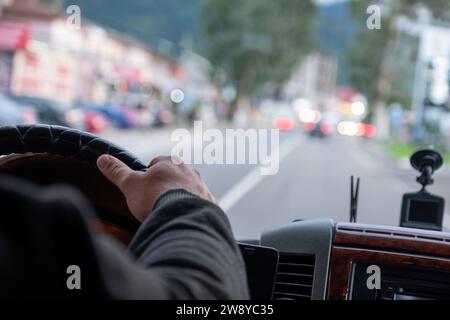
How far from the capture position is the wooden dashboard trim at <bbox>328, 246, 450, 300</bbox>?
1895 millimetres

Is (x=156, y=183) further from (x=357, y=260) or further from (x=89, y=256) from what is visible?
(x=357, y=260)

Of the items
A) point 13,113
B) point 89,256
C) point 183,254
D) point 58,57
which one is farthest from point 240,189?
point 58,57

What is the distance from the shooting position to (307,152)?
97.0ft

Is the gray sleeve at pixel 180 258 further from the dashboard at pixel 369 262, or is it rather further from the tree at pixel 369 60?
the tree at pixel 369 60

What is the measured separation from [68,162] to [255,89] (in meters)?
49.4

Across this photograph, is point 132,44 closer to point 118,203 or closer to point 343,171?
point 343,171

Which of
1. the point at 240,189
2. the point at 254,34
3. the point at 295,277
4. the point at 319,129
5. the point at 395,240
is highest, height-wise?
the point at 254,34

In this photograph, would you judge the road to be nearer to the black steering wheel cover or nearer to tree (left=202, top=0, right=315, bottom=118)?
the black steering wheel cover

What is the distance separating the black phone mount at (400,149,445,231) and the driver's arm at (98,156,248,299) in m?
1.74

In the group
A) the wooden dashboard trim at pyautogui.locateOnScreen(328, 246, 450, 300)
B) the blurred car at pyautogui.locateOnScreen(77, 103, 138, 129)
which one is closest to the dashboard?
the wooden dashboard trim at pyautogui.locateOnScreen(328, 246, 450, 300)

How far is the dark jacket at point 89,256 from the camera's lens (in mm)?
715

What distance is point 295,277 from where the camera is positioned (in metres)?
2.06
